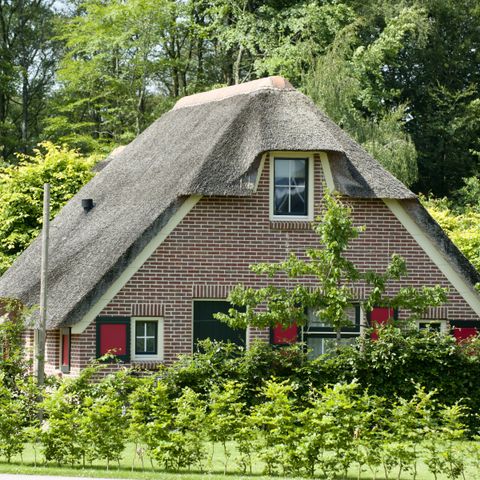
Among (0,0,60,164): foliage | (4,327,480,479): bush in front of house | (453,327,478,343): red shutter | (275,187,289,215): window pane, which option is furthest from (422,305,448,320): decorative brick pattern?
(0,0,60,164): foliage

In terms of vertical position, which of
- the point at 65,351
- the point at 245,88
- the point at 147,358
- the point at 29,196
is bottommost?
the point at 147,358

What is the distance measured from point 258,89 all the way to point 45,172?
433 inches

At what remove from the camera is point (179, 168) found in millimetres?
29094

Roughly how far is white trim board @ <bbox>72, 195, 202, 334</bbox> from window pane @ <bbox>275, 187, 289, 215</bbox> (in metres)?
1.59

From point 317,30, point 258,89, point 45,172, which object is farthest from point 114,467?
point 317,30

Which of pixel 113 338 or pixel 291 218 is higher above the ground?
pixel 291 218

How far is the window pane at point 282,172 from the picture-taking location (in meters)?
28.2

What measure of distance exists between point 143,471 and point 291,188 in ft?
34.8

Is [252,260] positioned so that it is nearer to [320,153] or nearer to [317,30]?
[320,153]

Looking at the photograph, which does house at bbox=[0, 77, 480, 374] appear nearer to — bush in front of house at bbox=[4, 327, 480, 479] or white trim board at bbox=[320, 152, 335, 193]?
white trim board at bbox=[320, 152, 335, 193]

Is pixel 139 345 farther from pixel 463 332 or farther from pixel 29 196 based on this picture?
pixel 29 196

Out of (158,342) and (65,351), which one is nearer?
Answer: (158,342)

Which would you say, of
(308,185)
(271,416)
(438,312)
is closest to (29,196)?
(308,185)

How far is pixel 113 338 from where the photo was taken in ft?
88.7
